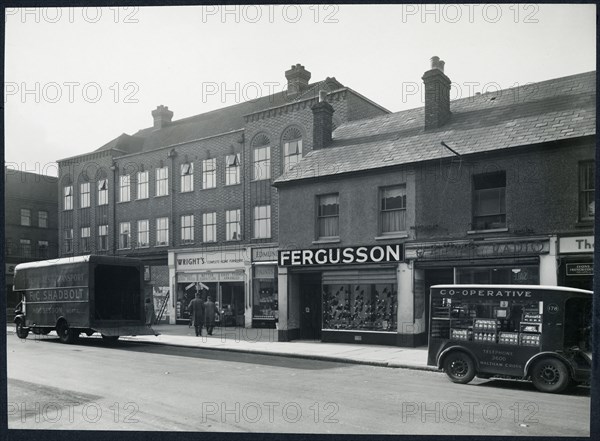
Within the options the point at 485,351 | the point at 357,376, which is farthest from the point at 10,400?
the point at 485,351

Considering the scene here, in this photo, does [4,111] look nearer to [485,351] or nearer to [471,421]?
[471,421]

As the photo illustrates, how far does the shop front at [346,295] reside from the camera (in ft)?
58.7

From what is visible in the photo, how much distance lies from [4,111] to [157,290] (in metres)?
25.2

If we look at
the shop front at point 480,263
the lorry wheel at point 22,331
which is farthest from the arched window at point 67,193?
the shop front at point 480,263

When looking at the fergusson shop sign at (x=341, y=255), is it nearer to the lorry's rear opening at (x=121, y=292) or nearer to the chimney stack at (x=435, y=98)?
the chimney stack at (x=435, y=98)

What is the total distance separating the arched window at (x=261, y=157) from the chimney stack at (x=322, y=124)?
5066mm

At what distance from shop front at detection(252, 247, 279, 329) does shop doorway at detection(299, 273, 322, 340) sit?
541cm

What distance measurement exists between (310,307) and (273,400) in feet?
36.7

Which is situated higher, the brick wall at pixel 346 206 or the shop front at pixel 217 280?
the brick wall at pixel 346 206

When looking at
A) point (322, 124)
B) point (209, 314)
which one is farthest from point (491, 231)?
point (209, 314)

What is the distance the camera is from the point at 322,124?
2189 centimetres

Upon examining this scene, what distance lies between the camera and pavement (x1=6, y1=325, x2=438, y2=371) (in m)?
14.6

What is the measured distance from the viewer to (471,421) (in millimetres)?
8336

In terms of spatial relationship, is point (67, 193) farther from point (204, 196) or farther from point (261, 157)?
point (261, 157)
